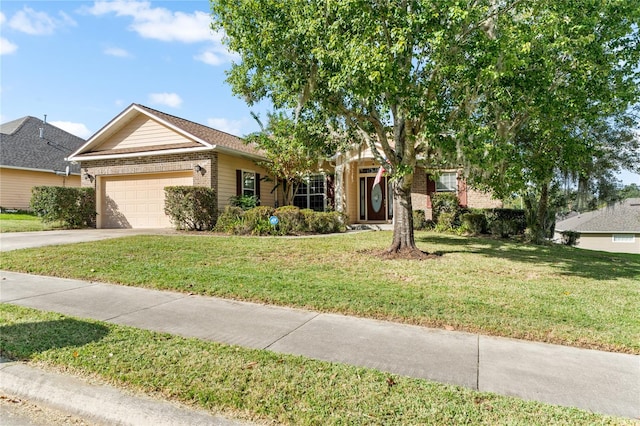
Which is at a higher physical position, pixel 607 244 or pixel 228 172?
pixel 228 172

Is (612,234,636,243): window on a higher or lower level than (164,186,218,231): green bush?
lower

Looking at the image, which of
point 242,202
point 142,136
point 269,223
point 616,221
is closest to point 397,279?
point 269,223

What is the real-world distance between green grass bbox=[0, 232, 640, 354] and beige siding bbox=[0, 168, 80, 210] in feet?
53.8

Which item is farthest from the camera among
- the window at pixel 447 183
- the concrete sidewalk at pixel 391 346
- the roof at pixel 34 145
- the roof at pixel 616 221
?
the roof at pixel 616 221

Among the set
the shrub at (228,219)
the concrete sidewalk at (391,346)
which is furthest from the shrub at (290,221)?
the concrete sidewalk at (391,346)

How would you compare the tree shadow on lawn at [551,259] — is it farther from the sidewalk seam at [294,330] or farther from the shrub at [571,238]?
the shrub at [571,238]

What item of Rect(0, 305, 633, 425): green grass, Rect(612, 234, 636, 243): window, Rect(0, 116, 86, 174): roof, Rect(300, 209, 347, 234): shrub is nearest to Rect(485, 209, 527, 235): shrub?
Rect(300, 209, 347, 234): shrub

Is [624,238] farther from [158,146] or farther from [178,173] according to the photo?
[158,146]

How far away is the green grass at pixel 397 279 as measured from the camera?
4809 millimetres

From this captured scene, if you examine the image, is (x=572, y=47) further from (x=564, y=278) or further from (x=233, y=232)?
(x=233, y=232)

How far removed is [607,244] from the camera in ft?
115

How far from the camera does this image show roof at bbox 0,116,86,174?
22.5 metres

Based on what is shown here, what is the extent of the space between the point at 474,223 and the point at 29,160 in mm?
25035

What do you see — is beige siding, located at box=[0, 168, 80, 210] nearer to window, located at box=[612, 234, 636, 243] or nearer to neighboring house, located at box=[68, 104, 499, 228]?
neighboring house, located at box=[68, 104, 499, 228]
